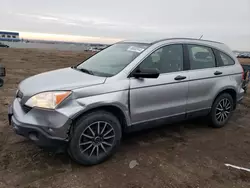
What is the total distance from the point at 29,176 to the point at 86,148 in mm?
766

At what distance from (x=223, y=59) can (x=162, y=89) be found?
1848 mm

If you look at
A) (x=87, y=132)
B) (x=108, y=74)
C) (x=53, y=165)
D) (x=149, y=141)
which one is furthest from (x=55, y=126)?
(x=149, y=141)

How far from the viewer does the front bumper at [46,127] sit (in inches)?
118

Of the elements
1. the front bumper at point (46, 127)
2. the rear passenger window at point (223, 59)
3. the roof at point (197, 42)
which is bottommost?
the front bumper at point (46, 127)

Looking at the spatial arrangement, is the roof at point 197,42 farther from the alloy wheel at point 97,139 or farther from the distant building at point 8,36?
the distant building at point 8,36

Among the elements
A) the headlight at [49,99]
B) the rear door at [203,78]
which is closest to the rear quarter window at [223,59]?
the rear door at [203,78]

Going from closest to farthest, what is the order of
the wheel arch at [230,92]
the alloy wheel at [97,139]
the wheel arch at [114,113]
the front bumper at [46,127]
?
the front bumper at [46,127], the wheel arch at [114,113], the alloy wheel at [97,139], the wheel arch at [230,92]

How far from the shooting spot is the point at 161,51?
404 cm

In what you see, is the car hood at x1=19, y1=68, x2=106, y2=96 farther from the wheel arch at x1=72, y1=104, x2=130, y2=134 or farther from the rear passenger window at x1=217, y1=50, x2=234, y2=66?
the rear passenger window at x1=217, y1=50, x2=234, y2=66

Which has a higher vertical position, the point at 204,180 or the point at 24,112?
the point at 24,112

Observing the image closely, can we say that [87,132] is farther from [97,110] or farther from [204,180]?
[204,180]

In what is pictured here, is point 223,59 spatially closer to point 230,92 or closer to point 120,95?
point 230,92

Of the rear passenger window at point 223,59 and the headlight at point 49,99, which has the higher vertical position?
the rear passenger window at point 223,59

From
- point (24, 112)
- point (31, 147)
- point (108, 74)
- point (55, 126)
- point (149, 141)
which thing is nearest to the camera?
point (55, 126)
